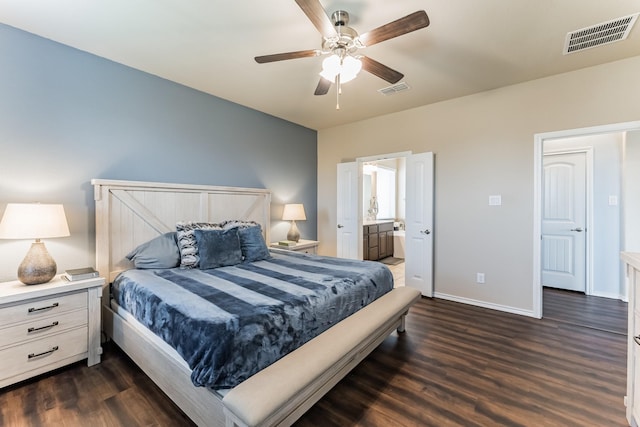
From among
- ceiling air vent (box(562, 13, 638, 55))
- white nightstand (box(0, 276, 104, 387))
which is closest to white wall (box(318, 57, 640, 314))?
ceiling air vent (box(562, 13, 638, 55))

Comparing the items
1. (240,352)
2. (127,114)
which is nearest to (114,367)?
(240,352)

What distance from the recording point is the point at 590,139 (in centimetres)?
396

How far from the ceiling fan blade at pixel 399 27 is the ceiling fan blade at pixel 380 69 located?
193mm

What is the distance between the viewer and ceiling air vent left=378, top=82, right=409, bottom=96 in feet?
10.7

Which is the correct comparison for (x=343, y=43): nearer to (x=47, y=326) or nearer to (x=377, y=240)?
(x=47, y=326)

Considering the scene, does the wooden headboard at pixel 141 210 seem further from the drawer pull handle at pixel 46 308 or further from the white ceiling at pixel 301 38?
the white ceiling at pixel 301 38

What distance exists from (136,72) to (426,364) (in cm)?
388

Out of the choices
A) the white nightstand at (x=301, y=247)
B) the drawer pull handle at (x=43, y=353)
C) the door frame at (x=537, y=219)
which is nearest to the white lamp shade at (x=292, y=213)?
the white nightstand at (x=301, y=247)

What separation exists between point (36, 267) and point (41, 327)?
0.44 metres

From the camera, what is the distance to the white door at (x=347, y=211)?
15.3 ft

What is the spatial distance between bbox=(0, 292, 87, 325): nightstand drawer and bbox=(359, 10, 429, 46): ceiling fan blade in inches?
112

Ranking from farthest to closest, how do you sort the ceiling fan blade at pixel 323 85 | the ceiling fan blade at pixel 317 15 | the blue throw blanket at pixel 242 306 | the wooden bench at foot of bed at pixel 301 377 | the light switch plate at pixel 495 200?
the light switch plate at pixel 495 200 < the ceiling fan blade at pixel 323 85 < the ceiling fan blade at pixel 317 15 < the blue throw blanket at pixel 242 306 < the wooden bench at foot of bed at pixel 301 377

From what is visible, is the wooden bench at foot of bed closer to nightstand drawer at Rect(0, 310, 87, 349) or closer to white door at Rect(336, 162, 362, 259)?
nightstand drawer at Rect(0, 310, 87, 349)

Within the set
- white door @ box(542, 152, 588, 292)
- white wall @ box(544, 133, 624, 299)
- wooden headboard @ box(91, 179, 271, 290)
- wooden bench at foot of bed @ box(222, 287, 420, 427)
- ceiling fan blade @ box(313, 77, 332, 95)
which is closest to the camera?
wooden bench at foot of bed @ box(222, 287, 420, 427)
